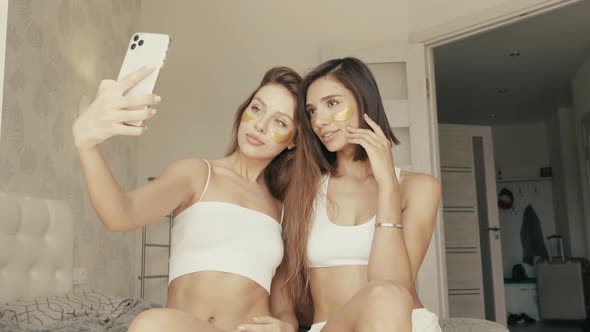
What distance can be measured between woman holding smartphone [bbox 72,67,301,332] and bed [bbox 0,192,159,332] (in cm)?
96

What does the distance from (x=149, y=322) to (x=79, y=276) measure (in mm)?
2771

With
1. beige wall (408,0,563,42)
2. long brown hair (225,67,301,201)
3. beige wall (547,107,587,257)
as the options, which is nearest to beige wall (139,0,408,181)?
beige wall (408,0,563,42)

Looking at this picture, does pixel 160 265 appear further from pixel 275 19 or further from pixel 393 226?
pixel 393 226

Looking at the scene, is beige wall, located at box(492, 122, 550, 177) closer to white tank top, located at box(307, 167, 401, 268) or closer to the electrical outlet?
the electrical outlet

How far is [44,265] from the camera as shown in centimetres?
308

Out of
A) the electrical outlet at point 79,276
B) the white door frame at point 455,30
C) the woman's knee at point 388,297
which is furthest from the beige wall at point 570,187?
the woman's knee at point 388,297

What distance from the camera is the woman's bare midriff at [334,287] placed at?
172 centimetres

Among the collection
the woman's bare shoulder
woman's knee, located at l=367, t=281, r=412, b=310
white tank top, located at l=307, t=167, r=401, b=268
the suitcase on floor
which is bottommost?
the suitcase on floor

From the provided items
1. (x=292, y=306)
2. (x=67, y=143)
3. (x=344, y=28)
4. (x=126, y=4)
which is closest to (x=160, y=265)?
(x=67, y=143)

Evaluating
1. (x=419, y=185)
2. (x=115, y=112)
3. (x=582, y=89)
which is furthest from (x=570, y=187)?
(x=115, y=112)

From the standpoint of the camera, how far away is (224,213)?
5.57 ft

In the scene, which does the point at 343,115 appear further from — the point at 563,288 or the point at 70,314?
the point at 563,288

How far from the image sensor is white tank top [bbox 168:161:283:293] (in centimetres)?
162

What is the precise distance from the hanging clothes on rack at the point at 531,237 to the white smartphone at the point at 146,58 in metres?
9.20
